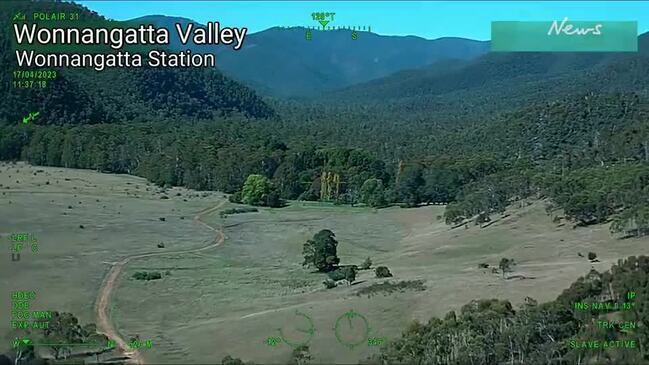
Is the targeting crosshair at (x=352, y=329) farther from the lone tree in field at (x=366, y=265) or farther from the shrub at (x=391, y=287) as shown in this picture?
the lone tree in field at (x=366, y=265)

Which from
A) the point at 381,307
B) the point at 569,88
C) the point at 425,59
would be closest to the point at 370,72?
the point at 425,59

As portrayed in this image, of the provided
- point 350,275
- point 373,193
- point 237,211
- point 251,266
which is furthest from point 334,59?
point 350,275

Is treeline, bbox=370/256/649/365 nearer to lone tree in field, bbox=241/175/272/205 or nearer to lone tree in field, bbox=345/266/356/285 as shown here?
Answer: lone tree in field, bbox=345/266/356/285

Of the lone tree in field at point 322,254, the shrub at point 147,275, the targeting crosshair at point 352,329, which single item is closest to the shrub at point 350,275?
the lone tree in field at point 322,254

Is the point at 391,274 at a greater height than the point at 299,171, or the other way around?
the point at 299,171

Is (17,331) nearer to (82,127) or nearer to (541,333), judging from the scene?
(541,333)

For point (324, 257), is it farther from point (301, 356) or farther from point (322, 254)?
point (301, 356)
